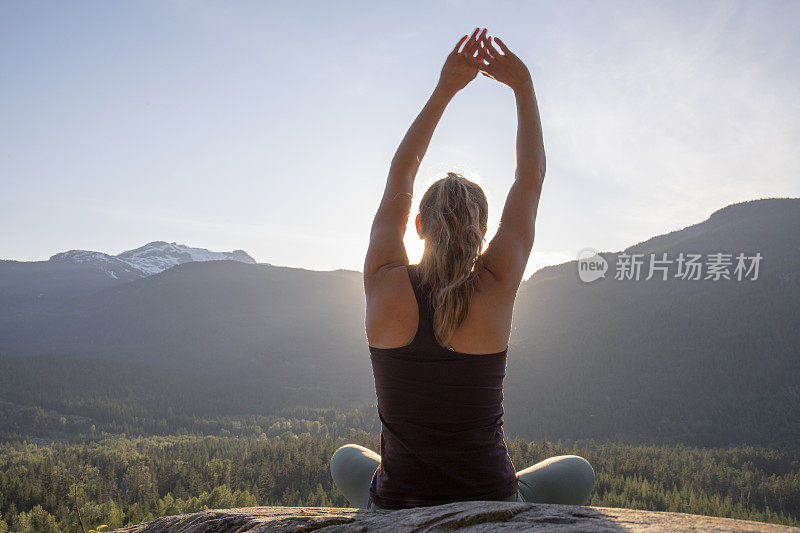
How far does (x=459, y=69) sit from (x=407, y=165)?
643 millimetres

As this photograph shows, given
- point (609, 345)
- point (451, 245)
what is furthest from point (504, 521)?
point (609, 345)

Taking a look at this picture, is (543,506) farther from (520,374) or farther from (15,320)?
(15,320)

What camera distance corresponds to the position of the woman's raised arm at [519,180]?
170 centimetres

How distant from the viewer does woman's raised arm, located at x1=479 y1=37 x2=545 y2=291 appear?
1.70 metres

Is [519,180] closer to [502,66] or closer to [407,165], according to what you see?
[407,165]

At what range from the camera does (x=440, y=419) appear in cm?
164

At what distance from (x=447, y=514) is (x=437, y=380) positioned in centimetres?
40

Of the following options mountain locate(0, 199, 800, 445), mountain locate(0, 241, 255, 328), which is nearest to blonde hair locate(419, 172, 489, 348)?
mountain locate(0, 199, 800, 445)

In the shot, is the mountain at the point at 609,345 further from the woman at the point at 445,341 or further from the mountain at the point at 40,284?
the woman at the point at 445,341

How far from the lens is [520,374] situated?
38.0m

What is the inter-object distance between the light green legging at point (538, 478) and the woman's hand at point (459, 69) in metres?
1.72

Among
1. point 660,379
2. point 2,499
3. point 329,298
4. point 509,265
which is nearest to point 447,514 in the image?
point 509,265

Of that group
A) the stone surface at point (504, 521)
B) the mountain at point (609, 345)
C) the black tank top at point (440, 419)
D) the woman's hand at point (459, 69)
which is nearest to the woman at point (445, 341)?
the black tank top at point (440, 419)

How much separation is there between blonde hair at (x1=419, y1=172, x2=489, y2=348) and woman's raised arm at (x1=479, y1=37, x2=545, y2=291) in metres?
0.08
